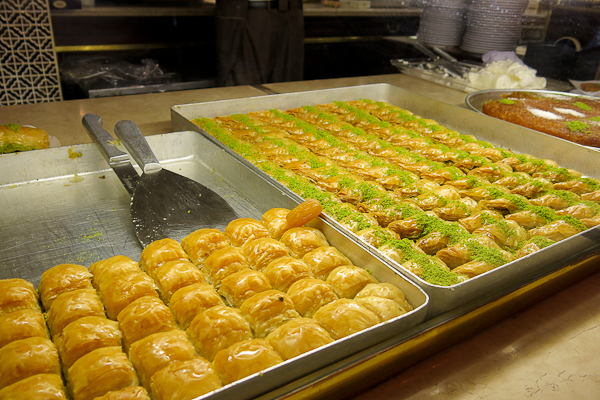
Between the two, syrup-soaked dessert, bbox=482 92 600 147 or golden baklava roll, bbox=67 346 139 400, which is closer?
golden baklava roll, bbox=67 346 139 400

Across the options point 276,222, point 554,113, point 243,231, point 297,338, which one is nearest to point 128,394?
point 297,338

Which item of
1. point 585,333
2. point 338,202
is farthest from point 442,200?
point 585,333

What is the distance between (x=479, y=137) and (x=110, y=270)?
2.78m

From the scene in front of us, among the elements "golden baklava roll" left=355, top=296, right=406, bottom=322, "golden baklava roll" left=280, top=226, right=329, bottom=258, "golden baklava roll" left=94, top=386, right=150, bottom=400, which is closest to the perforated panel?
"golden baklava roll" left=280, top=226, right=329, bottom=258

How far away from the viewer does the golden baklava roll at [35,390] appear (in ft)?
3.55

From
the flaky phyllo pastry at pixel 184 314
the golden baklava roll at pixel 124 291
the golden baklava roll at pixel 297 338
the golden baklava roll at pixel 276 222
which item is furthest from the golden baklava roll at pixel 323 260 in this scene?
the golden baklava roll at pixel 124 291

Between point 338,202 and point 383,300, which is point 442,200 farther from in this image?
point 383,300

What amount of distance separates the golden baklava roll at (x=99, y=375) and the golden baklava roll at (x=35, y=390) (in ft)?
0.13

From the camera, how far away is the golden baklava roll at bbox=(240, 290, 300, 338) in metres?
1.41

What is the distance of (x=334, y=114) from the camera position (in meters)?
3.59

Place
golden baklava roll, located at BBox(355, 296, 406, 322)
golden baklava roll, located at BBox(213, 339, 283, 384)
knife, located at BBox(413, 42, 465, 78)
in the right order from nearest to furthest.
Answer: golden baklava roll, located at BBox(213, 339, 283, 384)
golden baklava roll, located at BBox(355, 296, 406, 322)
knife, located at BBox(413, 42, 465, 78)

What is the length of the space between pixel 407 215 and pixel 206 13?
5246 mm

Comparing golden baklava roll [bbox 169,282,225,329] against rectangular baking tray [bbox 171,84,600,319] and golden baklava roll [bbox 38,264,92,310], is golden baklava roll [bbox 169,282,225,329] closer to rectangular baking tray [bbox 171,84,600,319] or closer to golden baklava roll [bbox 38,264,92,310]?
golden baklava roll [bbox 38,264,92,310]

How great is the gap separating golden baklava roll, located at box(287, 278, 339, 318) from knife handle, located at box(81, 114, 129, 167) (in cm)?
125
